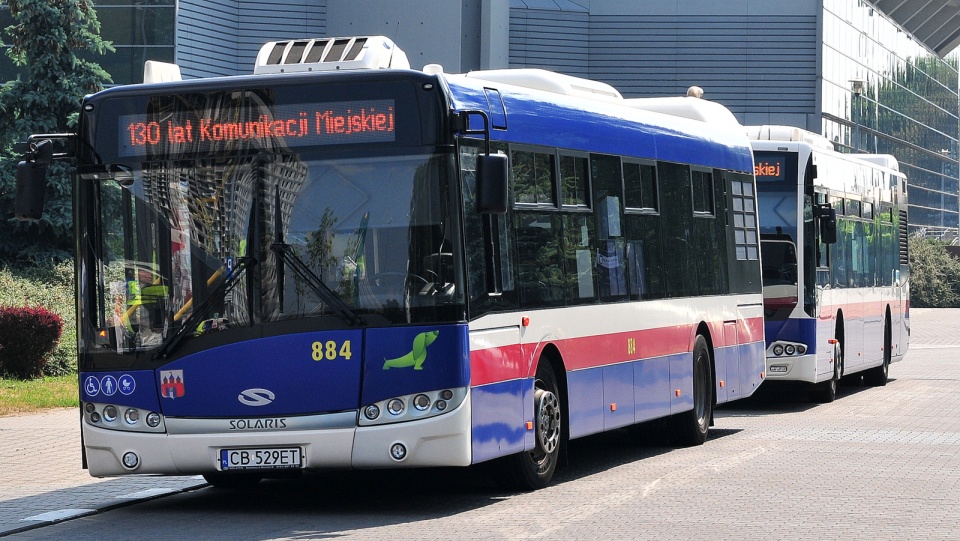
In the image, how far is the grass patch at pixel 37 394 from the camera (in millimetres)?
18781

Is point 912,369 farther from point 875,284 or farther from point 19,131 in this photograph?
point 19,131

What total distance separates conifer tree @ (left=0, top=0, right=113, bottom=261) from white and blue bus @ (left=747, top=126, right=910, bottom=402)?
A: 51.0 feet

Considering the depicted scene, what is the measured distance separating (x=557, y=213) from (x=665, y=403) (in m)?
2.86

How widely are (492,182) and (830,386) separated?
11.8 m

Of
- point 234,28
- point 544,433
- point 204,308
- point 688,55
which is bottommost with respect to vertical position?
point 544,433

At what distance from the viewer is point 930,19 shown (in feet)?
256

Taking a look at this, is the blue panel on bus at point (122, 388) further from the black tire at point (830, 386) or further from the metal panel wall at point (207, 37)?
the metal panel wall at point (207, 37)

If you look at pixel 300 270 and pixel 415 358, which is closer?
pixel 415 358

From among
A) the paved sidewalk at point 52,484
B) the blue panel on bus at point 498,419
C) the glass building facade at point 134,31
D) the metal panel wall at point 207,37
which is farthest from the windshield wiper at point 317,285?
the glass building facade at point 134,31

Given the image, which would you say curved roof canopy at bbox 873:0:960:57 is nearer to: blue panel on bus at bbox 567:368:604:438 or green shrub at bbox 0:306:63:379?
green shrub at bbox 0:306:63:379

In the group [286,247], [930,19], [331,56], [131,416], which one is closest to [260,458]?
[131,416]

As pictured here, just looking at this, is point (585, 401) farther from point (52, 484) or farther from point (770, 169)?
point (770, 169)

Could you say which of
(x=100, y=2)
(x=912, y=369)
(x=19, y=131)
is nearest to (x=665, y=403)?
(x=912, y=369)

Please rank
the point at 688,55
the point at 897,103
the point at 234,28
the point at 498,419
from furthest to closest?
the point at 897,103, the point at 688,55, the point at 234,28, the point at 498,419
